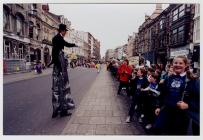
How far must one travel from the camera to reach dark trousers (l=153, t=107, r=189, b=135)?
2.96m

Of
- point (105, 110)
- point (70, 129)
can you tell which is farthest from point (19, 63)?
point (70, 129)

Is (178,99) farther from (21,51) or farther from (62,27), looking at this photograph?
(21,51)

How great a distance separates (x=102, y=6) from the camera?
4.02 m

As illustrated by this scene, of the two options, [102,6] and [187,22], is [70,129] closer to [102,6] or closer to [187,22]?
[102,6]

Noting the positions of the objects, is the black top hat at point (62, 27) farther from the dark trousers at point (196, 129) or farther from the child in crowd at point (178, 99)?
the dark trousers at point (196, 129)

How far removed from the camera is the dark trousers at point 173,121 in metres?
2.96

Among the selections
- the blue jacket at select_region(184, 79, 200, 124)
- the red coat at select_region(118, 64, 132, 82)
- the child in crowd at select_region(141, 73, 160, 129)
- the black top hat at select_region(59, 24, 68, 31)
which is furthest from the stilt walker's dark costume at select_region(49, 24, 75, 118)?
the red coat at select_region(118, 64, 132, 82)

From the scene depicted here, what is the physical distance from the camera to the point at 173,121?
301cm

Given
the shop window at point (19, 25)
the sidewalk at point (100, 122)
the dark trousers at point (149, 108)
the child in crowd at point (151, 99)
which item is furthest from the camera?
the shop window at point (19, 25)

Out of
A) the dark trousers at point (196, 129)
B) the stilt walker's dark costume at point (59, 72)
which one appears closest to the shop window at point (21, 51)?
the stilt walker's dark costume at point (59, 72)

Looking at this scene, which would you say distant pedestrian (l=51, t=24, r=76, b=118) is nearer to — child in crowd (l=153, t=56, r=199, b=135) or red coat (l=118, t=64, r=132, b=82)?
child in crowd (l=153, t=56, r=199, b=135)

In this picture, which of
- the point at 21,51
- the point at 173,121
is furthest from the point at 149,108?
the point at 21,51

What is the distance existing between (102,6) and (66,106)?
7.28ft

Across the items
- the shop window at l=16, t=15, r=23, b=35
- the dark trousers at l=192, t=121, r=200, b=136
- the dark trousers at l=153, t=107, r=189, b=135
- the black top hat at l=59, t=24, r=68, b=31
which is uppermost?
the shop window at l=16, t=15, r=23, b=35
